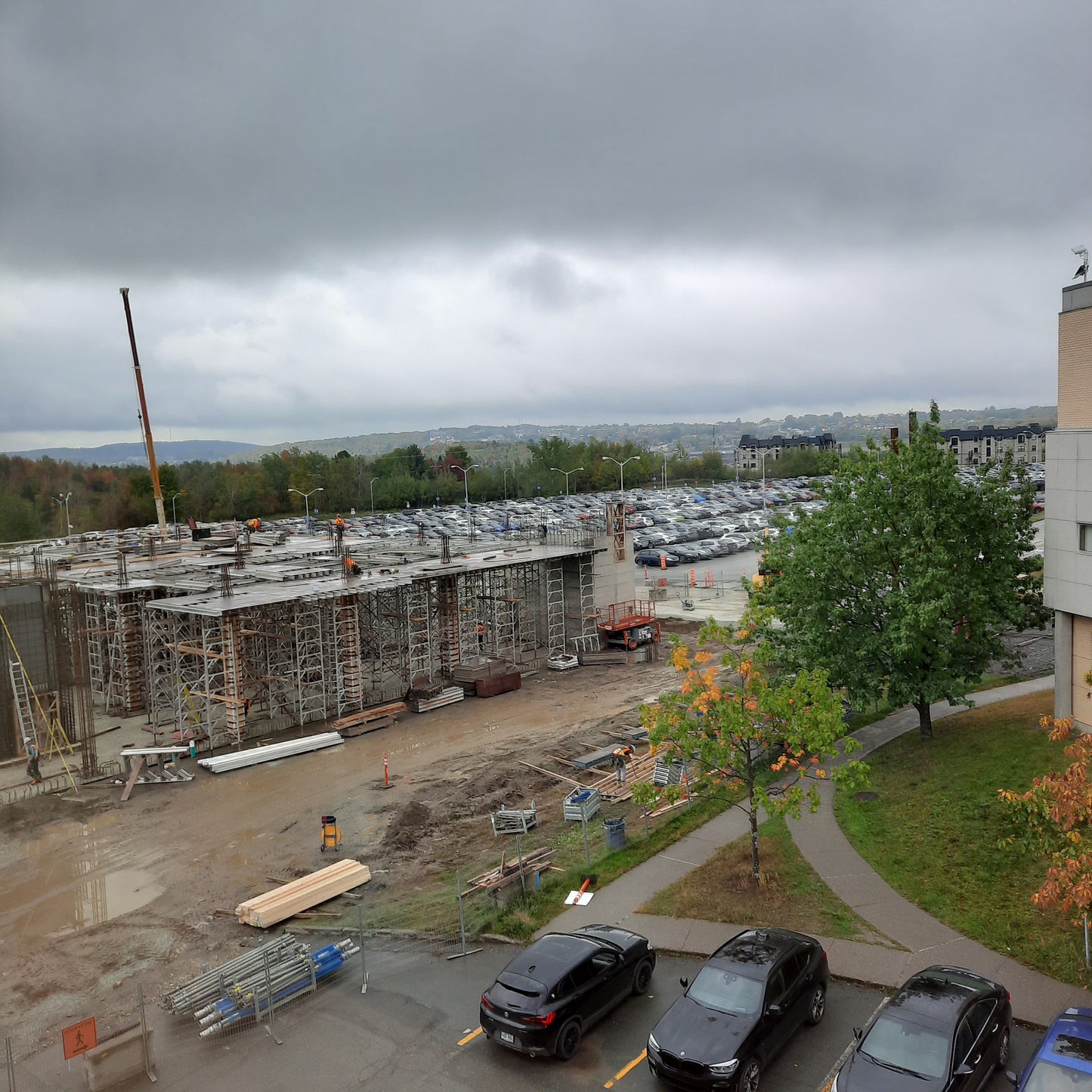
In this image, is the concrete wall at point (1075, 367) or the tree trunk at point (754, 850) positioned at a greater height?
the concrete wall at point (1075, 367)

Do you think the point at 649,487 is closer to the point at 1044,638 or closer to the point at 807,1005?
the point at 1044,638

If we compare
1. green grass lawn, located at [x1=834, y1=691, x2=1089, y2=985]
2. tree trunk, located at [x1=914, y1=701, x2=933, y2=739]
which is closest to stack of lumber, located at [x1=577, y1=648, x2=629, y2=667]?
green grass lawn, located at [x1=834, y1=691, x2=1089, y2=985]

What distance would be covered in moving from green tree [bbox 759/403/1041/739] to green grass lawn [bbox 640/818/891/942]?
6.85m

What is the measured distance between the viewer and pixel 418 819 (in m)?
23.4

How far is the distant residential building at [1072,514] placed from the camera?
21.6 meters

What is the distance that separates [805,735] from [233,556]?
33.4 m

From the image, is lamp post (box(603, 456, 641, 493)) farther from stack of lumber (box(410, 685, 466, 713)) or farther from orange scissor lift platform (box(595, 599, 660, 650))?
stack of lumber (box(410, 685, 466, 713))

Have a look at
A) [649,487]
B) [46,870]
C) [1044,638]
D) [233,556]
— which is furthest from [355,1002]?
[649,487]

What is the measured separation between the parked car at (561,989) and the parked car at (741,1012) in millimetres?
1184

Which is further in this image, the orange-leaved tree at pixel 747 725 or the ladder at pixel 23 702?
the ladder at pixel 23 702

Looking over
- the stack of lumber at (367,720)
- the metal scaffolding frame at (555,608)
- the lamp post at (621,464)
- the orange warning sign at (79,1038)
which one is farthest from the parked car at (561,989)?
the lamp post at (621,464)

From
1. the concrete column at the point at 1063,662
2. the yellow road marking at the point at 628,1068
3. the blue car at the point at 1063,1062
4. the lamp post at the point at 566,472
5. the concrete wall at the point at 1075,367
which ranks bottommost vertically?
the yellow road marking at the point at 628,1068

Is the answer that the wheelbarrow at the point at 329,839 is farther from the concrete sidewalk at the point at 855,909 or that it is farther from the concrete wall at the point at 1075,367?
the concrete wall at the point at 1075,367

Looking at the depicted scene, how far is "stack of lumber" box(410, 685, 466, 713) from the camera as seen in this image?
35156mm
